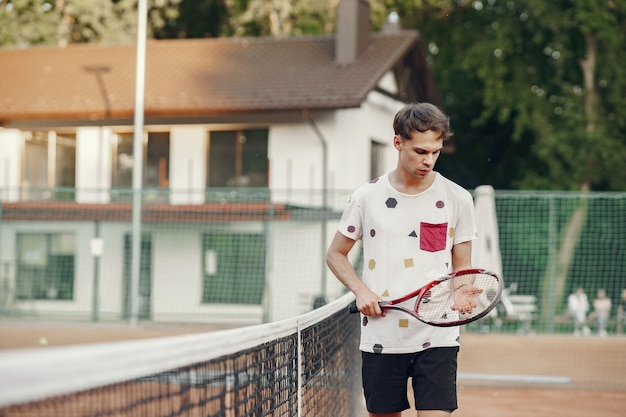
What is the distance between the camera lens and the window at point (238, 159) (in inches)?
1013

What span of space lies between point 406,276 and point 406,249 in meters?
0.11

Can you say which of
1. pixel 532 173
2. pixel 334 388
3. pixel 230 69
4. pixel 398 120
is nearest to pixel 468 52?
pixel 532 173

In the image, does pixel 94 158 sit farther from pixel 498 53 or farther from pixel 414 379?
pixel 414 379

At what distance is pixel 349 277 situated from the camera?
15.3 ft

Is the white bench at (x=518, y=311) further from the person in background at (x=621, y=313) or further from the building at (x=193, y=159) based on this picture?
the building at (x=193, y=159)

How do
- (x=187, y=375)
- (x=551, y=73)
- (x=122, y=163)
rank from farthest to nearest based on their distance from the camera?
(x=551, y=73)
(x=122, y=163)
(x=187, y=375)

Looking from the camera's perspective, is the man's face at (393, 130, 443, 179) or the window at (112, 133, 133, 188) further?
the window at (112, 133, 133, 188)

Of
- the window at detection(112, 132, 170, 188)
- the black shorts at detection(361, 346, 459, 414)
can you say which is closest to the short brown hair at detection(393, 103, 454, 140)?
the black shorts at detection(361, 346, 459, 414)

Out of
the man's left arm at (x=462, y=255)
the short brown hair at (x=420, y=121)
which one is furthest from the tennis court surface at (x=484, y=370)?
A: the short brown hair at (x=420, y=121)

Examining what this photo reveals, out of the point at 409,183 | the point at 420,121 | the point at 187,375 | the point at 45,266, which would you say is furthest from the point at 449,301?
the point at 45,266

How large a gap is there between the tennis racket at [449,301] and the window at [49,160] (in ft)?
77.1

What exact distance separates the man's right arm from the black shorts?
221mm

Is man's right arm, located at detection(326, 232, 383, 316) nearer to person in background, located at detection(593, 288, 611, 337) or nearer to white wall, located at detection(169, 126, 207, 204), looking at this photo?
person in background, located at detection(593, 288, 611, 337)

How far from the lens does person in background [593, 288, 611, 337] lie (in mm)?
18672
